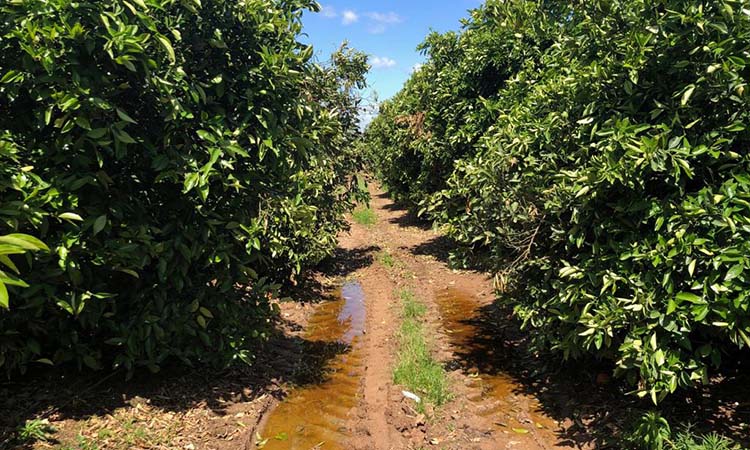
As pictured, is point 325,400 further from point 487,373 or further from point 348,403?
point 487,373

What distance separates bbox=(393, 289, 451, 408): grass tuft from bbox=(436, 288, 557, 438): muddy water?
357 millimetres

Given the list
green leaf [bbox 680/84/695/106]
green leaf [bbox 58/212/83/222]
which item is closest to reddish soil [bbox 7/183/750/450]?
green leaf [bbox 58/212/83/222]

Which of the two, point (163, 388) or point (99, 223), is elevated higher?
point (99, 223)

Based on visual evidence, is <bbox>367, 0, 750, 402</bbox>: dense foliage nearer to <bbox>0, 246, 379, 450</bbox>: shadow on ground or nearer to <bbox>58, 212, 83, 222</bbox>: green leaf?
<bbox>0, 246, 379, 450</bbox>: shadow on ground

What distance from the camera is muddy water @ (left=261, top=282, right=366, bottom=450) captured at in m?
4.41

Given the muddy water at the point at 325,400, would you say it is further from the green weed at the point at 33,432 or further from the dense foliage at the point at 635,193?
the dense foliage at the point at 635,193

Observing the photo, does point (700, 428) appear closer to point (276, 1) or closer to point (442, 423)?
point (442, 423)

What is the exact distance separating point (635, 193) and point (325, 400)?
3646 mm

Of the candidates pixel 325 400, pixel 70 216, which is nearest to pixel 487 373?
pixel 325 400

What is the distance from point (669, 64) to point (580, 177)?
107 cm

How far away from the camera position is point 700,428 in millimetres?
3832

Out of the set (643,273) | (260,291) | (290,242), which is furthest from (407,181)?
(643,273)

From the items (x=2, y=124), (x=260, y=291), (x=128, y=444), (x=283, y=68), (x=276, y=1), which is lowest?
(x=128, y=444)

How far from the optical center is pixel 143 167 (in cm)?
408
